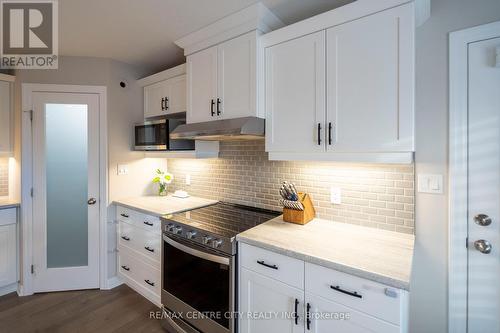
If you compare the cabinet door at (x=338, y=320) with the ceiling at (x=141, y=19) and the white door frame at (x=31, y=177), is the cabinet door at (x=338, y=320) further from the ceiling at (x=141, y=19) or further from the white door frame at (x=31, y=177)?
the white door frame at (x=31, y=177)

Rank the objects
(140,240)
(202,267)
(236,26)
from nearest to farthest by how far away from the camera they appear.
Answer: (202,267)
(236,26)
(140,240)

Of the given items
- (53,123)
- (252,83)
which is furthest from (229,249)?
(53,123)

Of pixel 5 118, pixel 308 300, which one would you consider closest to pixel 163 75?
pixel 5 118

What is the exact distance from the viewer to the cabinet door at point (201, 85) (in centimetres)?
210

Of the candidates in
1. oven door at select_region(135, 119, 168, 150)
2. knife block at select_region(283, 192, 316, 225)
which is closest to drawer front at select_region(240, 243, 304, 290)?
knife block at select_region(283, 192, 316, 225)

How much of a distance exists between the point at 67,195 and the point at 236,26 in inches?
98.4

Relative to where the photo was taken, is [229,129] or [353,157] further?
[229,129]

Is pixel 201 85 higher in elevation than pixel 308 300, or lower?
higher

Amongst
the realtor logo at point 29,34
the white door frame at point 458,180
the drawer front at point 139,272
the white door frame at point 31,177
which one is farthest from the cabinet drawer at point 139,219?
the white door frame at point 458,180

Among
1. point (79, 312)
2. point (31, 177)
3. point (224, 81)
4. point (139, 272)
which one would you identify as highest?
point (224, 81)

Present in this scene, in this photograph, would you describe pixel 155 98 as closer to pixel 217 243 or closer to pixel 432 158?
pixel 217 243

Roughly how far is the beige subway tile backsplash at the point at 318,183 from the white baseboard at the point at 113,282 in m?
1.28

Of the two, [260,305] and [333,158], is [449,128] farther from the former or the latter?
[260,305]

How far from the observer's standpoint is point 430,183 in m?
1.53
